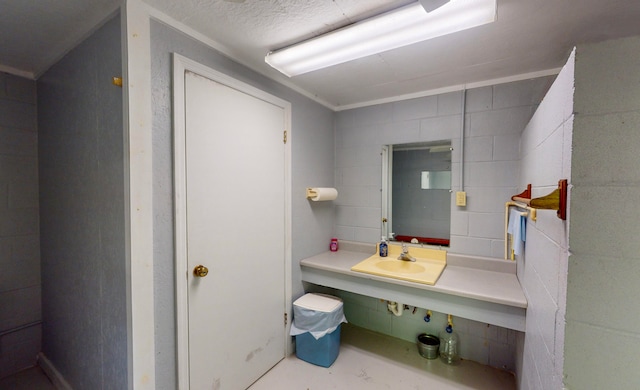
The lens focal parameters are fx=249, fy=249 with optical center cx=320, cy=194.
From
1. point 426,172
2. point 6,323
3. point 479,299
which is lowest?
point 6,323

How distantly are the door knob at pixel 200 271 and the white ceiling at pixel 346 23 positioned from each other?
53.7 inches

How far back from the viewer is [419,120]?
2.30 meters

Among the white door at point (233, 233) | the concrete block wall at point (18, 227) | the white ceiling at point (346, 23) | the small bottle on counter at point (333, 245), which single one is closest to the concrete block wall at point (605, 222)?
the white ceiling at point (346, 23)

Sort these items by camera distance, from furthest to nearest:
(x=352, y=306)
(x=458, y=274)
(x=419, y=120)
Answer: (x=352, y=306) → (x=419, y=120) → (x=458, y=274)

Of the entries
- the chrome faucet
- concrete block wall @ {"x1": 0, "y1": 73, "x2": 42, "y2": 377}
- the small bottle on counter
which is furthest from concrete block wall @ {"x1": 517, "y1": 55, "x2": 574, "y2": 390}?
concrete block wall @ {"x1": 0, "y1": 73, "x2": 42, "y2": 377}

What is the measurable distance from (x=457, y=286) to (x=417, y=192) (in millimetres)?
941

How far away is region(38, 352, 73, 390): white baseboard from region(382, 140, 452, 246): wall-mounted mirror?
2.72m

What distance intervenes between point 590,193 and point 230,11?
1638 mm

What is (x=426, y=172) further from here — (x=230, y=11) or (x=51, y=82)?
(x=51, y=82)

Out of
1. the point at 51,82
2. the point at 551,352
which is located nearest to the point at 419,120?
the point at 551,352

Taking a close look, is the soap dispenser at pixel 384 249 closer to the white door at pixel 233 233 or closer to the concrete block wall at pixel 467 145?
the concrete block wall at pixel 467 145

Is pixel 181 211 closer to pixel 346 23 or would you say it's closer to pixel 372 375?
pixel 346 23

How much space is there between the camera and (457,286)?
168 cm

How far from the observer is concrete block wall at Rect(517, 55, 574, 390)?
0.81m
